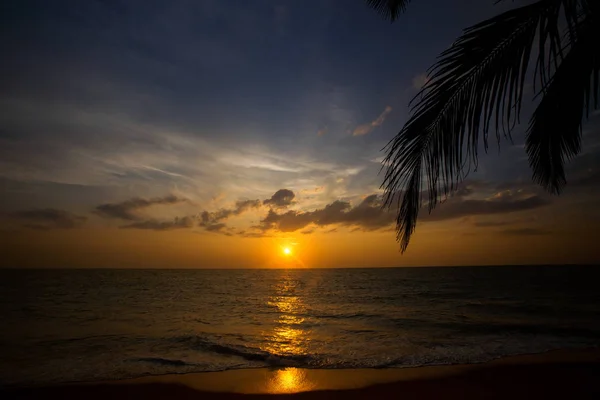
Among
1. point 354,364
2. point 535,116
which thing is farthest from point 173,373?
point 535,116

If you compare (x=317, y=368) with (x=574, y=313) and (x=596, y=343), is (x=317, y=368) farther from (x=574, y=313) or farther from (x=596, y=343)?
(x=574, y=313)

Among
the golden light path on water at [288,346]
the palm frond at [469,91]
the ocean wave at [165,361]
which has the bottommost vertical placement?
the golden light path on water at [288,346]

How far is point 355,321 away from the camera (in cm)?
1772

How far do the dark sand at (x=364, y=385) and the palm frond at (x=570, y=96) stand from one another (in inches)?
232

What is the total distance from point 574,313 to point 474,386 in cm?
1923

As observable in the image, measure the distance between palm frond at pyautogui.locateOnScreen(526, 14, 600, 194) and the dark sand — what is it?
5.88 metres

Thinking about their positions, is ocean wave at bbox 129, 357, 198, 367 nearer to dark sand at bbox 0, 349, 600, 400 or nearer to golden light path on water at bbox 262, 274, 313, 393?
dark sand at bbox 0, 349, 600, 400

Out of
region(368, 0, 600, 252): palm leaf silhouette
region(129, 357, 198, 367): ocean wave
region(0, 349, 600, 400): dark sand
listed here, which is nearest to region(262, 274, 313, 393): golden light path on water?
region(0, 349, 600, 400): dark sand

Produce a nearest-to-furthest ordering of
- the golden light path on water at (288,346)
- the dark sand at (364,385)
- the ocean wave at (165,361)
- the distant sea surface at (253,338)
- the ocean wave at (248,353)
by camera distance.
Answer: the dark sand at (364,385)
the golden light path on water at (288,346)
the ocean wave at (165,361)
the distant sea surface at (253,338)
the ocean wave at (248,353)

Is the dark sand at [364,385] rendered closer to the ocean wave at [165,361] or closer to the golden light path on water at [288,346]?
the golden light path on water at [288,346]

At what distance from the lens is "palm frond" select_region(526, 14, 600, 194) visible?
6.54 ft

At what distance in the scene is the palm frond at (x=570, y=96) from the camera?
199 cm

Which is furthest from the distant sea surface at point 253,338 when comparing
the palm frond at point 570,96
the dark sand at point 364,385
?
the palm frond at point 570,96

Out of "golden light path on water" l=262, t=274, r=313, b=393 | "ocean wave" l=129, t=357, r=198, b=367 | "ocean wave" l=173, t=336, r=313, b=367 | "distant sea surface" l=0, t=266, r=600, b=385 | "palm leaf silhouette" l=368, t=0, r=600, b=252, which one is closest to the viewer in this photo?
"palm leaf silhouette" l=368, t=0, r=600, b=252
